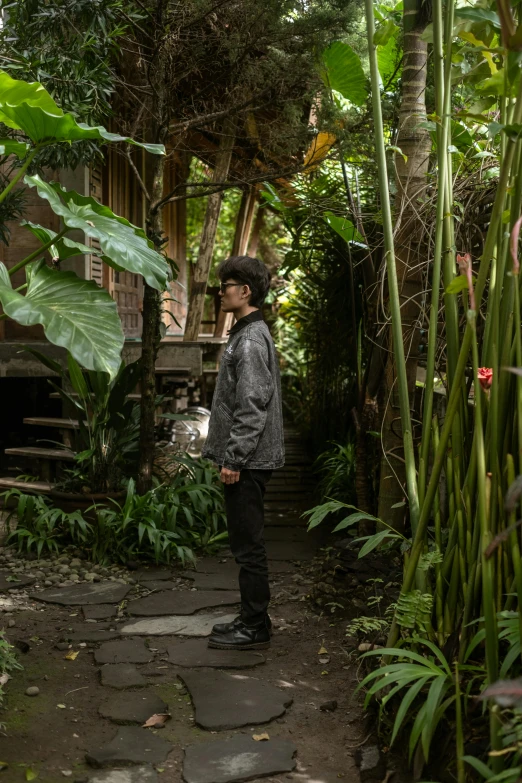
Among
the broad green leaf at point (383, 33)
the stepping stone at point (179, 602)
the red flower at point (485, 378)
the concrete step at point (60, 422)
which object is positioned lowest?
the stepping stone at point (179, 602)

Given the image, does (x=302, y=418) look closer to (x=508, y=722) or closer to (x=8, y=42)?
(x=8, y=42)

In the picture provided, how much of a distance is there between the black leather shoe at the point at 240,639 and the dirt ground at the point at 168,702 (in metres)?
0.08

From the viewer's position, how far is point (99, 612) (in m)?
4.16

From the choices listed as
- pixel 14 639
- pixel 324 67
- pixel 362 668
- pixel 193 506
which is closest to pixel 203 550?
pixel 193 506

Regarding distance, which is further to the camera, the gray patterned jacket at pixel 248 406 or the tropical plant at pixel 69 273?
the gray patterned jacket at pixel 248 406

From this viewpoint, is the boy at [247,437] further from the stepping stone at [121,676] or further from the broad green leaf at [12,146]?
the broad green leaf at [12,146]

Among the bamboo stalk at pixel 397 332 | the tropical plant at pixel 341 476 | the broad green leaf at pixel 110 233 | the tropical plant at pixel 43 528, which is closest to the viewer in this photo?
the bamboo stalk at pixel 397 332

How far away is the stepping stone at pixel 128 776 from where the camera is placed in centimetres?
249

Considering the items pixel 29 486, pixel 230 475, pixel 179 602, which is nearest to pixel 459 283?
pixel 230 475

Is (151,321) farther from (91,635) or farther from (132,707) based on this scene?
(132,707)

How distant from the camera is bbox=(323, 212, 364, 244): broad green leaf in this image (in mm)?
4535

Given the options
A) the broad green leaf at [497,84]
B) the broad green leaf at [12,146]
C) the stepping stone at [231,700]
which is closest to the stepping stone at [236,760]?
the stepping stone at [231,700]

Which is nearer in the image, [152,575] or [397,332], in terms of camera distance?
[397,332]

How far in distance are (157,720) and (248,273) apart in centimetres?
191
